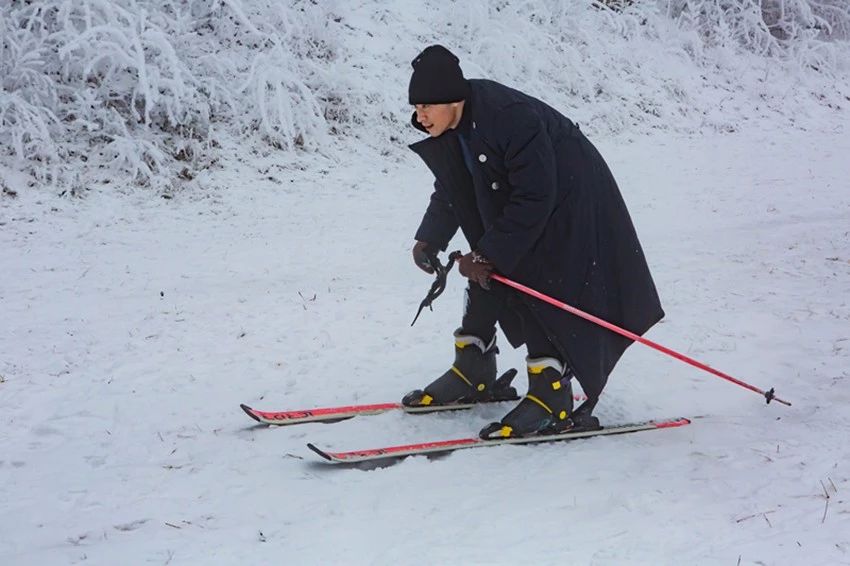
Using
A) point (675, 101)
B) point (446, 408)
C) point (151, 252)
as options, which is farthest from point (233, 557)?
point (675, 101)

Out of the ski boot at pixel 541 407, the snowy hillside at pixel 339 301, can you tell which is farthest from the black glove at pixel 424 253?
the snowy hillside at pixel 339 301

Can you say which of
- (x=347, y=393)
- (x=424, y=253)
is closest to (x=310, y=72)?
(x=347, y=393)

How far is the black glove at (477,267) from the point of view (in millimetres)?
3559

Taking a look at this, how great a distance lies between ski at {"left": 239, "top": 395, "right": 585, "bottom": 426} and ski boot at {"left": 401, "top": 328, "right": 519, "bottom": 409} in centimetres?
3

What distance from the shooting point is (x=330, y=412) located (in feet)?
13.6

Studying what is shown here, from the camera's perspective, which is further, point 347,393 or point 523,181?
point 347,393

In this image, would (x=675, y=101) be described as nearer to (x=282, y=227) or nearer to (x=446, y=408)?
(x=282, y=227)

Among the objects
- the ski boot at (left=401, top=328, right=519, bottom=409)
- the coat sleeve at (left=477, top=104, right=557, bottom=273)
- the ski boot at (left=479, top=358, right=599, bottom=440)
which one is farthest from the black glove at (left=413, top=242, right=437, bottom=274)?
the ski boot at (left=479, top=358, right=599, bottom=440)

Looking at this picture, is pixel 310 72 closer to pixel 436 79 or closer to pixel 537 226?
pixel 436 79

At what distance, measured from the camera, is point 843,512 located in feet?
9.05

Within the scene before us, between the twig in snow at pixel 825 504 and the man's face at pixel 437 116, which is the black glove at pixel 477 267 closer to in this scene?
the man's face at pixel 437 116

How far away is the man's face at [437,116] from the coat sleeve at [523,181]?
231 millimetres

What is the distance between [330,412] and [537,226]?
5.53ft

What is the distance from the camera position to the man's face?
3373 mm
